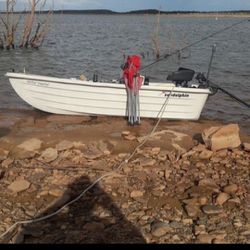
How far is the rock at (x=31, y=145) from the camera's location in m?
8.32

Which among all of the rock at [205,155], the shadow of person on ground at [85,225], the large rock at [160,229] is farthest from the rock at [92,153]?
the large rock at [160,229]

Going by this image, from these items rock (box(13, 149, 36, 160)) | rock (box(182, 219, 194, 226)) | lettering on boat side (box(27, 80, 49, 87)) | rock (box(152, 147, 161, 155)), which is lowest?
rock (box(13, 149, 36, 160))

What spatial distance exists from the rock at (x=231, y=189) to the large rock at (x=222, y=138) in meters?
1.82

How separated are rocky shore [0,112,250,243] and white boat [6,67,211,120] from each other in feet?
3.61

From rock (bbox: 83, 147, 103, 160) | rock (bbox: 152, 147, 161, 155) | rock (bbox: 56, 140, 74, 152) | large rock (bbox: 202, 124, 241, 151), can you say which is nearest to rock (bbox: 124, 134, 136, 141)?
Result: rock (bbox: 152, 147, 161, 155)

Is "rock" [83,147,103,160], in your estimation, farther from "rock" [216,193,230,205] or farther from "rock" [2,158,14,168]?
"rock" [216,193,230,205]

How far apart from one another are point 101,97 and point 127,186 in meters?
4.66

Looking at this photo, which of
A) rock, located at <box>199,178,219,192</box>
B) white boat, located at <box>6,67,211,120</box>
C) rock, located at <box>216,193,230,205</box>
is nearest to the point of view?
rock, located at <box>216,193,230,205</box>

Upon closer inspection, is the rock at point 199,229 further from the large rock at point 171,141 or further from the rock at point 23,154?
the rock at point 23,154

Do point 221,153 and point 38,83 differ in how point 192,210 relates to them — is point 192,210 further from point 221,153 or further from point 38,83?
point 38,83

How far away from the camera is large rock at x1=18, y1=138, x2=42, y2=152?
8312mm

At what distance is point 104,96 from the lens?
10812 mm

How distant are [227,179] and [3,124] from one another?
246 inches

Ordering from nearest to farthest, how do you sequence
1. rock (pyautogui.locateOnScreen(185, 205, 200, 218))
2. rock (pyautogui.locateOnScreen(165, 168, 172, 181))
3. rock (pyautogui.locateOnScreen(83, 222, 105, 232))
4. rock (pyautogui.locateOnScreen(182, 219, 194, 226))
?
rock (pyautogui.locateOnScreen(83, 222, 105, 232)), rock (pyautogui.locateOnScreen(182, 219, 194, 226)), rock (pyautogui.locateOnScreen(185, 205, 200, 218)), rock (pyautogui.locateOnScreen(165, 168, 172, 181))
